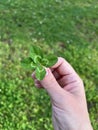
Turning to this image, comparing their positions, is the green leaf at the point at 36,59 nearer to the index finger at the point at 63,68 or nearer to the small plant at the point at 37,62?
the small plant at the point at 37,62

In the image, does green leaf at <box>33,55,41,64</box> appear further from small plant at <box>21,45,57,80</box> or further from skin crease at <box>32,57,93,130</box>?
skin crease at <box>32,57,93,130</box>

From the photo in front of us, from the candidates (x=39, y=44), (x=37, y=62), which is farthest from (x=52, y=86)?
(x=39, y=44)

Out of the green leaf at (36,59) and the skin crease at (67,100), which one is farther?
the skin crease at (67,100)

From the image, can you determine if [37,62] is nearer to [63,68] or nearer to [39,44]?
[63,68]

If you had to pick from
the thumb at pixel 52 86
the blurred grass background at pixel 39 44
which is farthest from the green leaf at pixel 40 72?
the blurred grass background at pixel 39 44

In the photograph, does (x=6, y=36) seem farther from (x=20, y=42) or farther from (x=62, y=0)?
(x=62, y=0)

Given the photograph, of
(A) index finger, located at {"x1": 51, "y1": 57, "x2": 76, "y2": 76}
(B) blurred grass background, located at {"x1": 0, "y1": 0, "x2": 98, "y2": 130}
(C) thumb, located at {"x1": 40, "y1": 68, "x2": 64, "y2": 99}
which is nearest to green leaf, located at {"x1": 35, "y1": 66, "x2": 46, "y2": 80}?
(C) thumb, located at {"x1": 40, "y1": 68, "x2": 64, "y2": 99}
